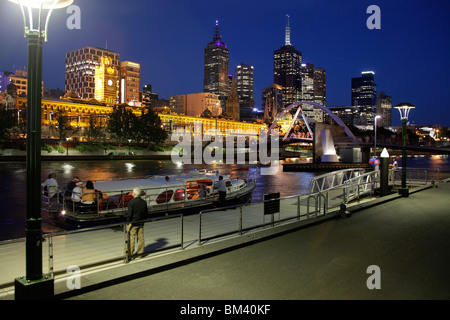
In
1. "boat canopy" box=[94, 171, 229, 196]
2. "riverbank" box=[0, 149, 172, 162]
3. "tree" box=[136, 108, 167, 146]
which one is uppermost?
"tree" box=[136, 108, 167, 146]

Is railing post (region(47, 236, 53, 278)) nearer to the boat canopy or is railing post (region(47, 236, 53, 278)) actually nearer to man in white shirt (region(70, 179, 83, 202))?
man in white shirt (region(70, 179, 83, 202))

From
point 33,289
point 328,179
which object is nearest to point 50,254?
point 33,289

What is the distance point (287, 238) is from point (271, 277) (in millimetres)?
3453

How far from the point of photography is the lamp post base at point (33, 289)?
19.4 ft

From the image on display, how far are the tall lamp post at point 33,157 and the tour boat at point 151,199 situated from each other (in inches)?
194

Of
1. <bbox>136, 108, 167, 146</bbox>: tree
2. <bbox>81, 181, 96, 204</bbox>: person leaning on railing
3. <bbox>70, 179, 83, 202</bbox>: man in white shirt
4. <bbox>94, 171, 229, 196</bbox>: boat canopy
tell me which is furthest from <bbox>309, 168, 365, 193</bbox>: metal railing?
<bbox>136, 108, 167, 146</bbox>: tree

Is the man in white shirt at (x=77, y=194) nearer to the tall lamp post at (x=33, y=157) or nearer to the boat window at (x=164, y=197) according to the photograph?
the boat window at (x=164, y=197)

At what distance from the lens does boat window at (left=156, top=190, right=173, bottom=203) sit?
649 inches

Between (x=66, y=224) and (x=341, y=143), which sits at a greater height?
(x=341, y=143)

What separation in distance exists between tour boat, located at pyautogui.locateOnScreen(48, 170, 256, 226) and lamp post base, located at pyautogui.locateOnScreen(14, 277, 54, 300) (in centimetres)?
487

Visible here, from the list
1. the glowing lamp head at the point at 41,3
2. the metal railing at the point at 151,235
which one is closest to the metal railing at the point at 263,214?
the metal railing at the point at 151,235
